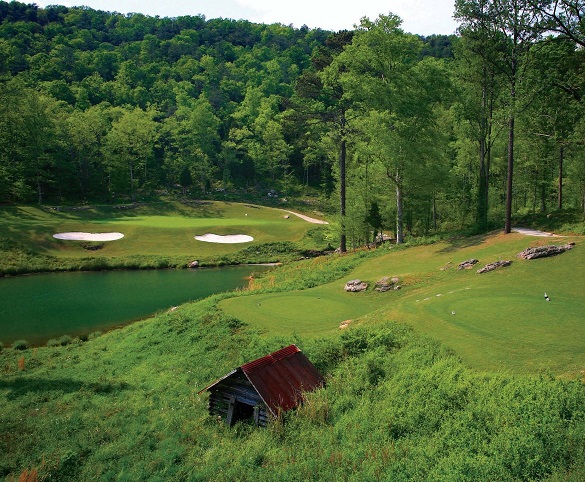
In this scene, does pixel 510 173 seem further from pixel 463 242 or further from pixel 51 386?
pixel 51 386

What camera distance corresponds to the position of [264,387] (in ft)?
45.2

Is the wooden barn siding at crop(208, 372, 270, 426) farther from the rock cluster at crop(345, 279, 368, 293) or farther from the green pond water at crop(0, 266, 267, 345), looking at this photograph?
the green pond water at crop(0, 266, 267, 345)

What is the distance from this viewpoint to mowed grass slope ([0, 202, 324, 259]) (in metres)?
49.8

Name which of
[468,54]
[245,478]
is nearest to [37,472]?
[245,478]

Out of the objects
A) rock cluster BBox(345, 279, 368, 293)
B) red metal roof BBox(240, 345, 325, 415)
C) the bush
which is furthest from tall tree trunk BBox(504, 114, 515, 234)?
the bush

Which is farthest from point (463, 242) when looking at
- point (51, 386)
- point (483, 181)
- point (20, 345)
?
point (20, 345)

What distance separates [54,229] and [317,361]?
157 ft

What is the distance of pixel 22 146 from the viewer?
72438 mm

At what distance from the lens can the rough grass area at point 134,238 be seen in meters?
46.2

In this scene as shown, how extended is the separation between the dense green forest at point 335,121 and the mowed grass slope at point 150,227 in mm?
8804

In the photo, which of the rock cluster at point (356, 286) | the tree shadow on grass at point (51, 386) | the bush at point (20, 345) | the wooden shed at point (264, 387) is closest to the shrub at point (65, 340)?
the bush at point (20, 345)

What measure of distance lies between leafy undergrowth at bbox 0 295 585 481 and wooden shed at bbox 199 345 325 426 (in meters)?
0.48

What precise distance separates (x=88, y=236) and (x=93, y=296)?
20814mm

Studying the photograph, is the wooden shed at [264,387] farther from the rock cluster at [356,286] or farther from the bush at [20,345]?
the bush at [20,345]
